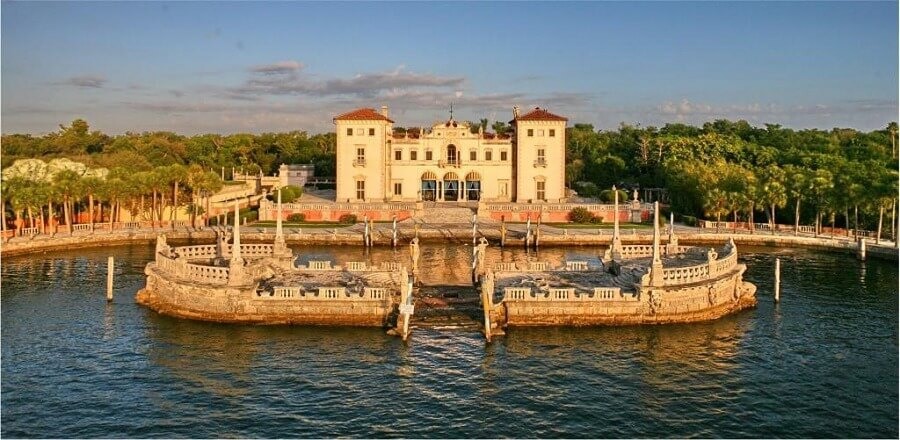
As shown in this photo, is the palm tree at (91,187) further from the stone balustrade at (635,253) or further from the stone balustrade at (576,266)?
the stone balustrade at (635,253)

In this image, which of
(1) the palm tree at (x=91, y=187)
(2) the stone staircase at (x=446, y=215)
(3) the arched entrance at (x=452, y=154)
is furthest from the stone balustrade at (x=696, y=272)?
(3) the arched entrance at (x=452, y=154)

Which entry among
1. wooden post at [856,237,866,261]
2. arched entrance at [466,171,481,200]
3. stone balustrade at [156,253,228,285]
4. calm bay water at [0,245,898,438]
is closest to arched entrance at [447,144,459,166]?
arched entrance at [466,171,481,200]

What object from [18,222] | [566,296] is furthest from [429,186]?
[566,296]

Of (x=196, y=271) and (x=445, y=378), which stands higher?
(x=196, y=271)

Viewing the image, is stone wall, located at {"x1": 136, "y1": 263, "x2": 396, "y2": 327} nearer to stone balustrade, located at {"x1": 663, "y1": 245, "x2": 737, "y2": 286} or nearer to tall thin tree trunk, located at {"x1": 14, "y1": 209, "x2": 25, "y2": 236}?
stone balustrade, located at {"x1": 663, "y1": 245, "x2": 737, "y2": 286}

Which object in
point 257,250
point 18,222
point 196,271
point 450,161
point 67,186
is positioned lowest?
point 196,271

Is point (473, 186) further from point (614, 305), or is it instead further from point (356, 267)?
point (614, 305)
